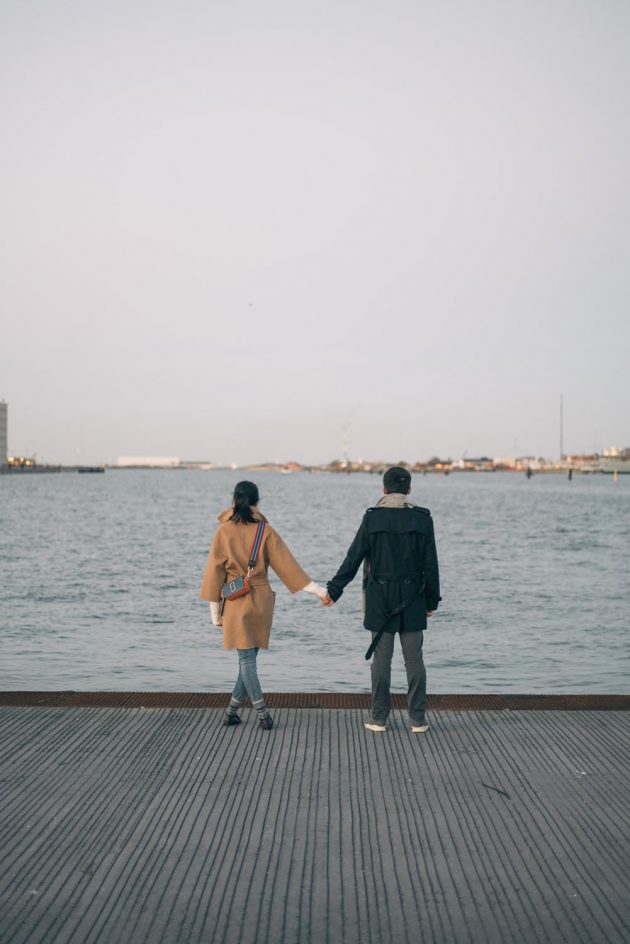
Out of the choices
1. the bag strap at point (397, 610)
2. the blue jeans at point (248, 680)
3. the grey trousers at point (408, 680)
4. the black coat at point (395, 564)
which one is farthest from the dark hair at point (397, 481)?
the blue jeans at point (248, 680)

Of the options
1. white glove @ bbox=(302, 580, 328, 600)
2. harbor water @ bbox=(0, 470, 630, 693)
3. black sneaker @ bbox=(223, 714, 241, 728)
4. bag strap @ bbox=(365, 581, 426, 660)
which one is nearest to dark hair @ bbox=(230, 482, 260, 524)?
white glove @ bbox=(302, 580, 328, 600)

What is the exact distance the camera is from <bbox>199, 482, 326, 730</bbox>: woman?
6824mm

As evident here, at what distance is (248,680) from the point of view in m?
6.83

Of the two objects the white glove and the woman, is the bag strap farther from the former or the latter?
the woman

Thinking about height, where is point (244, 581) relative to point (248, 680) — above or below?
above

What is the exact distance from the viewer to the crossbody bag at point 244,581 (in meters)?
6.81

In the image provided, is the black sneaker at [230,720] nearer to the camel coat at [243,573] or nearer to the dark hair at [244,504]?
the camel coat at [243,573]

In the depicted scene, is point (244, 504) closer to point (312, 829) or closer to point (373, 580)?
point (373, 580)

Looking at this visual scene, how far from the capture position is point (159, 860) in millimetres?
4547

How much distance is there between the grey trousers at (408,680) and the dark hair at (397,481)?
99 centimetres

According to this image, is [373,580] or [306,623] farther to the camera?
[306,623]

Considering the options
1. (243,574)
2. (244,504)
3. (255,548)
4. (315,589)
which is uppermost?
(244,504)

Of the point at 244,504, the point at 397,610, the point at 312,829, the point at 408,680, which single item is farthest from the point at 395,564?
the point at 312,829

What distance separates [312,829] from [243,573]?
2.26 m
